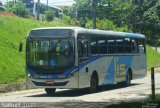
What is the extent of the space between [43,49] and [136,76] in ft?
32.3

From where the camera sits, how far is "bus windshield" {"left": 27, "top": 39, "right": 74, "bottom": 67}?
21.4m

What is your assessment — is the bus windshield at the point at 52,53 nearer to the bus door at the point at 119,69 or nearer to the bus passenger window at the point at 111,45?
the bus passenger window at the point at 111,45

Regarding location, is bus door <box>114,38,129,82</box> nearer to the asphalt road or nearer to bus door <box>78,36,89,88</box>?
the asphalt road

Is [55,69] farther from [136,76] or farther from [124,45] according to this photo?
[136,76]

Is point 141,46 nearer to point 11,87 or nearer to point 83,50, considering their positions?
point 83,50

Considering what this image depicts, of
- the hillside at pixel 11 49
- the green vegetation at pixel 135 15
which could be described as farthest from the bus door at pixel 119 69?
the green vegetation at pixel 135 15

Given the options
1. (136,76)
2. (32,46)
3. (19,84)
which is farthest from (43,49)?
(136,76)

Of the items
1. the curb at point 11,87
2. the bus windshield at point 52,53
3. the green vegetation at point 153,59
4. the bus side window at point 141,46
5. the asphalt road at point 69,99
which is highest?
the bus windshield at point 52,53

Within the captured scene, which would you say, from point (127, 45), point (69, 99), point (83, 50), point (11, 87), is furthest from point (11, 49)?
point (69, 99)

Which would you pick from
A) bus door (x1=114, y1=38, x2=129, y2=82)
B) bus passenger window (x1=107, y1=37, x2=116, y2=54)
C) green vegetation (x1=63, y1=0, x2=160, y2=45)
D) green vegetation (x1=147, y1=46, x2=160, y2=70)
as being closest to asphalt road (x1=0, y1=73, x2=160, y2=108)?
bus door (x1=114, y1=38, x2=129, y2=82)

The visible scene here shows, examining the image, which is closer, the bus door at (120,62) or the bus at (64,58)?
the bus at (64,58)

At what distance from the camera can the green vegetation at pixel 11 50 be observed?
27.0m

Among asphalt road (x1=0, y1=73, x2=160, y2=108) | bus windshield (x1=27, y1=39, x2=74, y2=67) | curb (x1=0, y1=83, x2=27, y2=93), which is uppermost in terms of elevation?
bus windshield (x1=27, y1=39, x2=74, y2=67)

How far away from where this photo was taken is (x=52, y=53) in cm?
2148
